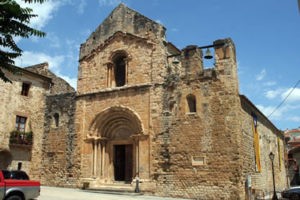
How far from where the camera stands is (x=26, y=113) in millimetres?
20188

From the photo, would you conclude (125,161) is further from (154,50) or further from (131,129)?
(154,50)

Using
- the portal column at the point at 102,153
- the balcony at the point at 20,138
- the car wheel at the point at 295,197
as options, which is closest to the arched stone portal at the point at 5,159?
the balcony at the point at 20,138

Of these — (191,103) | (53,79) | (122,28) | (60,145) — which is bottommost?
(60,145)

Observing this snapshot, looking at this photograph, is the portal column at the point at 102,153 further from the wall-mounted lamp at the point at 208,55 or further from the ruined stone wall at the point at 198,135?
the wall-mounted lamp at the point at 208,55

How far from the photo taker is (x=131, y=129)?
17.8 meters

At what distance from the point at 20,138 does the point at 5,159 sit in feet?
4.78

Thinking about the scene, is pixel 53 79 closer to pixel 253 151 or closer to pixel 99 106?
pixel 99 106

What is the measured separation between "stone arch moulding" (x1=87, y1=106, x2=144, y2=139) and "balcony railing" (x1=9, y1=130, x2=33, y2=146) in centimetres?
423

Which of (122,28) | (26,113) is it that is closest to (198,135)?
(122,28)

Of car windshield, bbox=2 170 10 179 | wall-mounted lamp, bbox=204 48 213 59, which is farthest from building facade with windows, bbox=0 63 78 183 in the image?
wall-mounted lamp, bbox=204 48 213 59

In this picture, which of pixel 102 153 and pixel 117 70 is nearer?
pixel 102 153

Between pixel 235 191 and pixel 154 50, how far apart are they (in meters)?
8.38

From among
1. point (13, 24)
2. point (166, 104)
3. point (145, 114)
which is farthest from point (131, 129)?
point (13, 24)

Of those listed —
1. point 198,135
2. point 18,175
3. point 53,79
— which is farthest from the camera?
point 53,79
